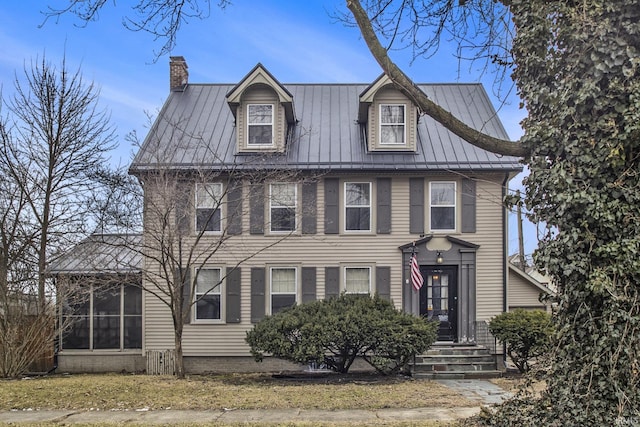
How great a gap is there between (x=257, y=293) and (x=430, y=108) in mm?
9956

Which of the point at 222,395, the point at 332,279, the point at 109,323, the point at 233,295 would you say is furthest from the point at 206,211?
the point at 222,395

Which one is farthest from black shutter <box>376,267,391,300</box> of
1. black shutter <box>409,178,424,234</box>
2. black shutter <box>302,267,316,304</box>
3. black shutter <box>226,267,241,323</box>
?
black shutter <box>226,267,241,323</box>

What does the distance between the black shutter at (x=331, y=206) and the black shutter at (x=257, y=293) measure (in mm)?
2138

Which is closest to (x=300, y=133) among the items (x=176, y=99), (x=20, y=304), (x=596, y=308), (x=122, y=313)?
(x=176, y=99)

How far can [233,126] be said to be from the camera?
56.2 feet

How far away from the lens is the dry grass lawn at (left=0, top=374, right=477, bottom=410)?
29.8ft

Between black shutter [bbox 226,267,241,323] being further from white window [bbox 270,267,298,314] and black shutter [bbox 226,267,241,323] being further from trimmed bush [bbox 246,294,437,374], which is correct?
trimmed bush [bbox 246,294,437,374]

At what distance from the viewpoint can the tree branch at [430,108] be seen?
21.3 feet

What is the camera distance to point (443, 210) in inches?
611

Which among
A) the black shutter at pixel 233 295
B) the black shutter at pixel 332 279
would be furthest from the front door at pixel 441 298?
the black shutter at pixel 233 295

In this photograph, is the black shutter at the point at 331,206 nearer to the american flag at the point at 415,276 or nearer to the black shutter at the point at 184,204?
the american flag at the point at 415,276

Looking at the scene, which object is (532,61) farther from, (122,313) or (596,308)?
(122,313)

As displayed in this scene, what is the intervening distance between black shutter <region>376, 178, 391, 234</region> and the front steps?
3.38m

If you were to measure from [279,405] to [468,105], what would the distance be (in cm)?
1226
